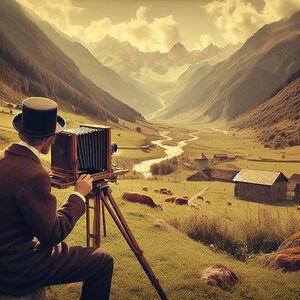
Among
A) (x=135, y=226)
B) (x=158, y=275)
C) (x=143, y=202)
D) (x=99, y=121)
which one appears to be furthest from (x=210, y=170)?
(x=99, y=121)

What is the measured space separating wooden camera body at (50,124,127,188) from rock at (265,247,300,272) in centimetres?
680

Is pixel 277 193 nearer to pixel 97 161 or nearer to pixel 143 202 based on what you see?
pixel 143 202

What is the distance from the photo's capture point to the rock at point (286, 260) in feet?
37.6

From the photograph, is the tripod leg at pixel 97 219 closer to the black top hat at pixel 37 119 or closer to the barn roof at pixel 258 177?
the black top hat at pixel 37 119

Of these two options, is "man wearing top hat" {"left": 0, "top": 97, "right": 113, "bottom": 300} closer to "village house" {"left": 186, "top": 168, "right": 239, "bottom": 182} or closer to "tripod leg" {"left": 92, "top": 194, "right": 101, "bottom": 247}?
"tripod leg" {"left": 92, "top": 194, "right": 101, "bottom": 247}

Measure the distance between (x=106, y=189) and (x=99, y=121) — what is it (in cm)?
16646

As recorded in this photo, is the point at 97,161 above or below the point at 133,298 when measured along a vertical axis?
above

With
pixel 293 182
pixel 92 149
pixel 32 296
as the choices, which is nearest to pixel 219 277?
pixel 92 149

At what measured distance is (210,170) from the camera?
232 feet

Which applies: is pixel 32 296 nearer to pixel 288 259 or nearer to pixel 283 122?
pixel 288 259

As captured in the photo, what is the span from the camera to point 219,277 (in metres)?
10.2

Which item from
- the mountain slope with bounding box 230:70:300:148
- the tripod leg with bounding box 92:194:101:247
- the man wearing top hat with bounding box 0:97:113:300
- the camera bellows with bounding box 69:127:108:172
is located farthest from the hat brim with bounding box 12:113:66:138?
the mountain slope with bounding box 230:70:300:148

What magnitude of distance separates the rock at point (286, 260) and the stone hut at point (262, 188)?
4194cm

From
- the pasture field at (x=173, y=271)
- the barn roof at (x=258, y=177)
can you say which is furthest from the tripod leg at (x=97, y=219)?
the barn roof at (x=258, y=177)
